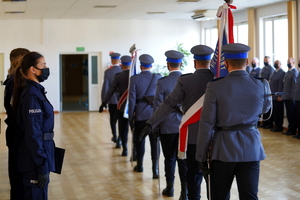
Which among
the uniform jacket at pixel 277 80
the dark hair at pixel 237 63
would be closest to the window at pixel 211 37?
the uniform jacket at pixel 277 80

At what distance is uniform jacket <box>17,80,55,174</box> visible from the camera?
10.8 feet

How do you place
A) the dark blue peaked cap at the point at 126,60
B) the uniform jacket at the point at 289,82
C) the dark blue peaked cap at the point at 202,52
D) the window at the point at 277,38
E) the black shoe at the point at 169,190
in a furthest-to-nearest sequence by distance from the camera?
1. the window at the point at 277,38
2. the uniform jacket at the point at 289,82
3. the dark blue peaked cap at the point at 126,60
4. the black shoe at the point at 169,190
5. the dark blue peaked cap at the point at 202,52

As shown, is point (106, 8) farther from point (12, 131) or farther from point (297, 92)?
point (12, 131)

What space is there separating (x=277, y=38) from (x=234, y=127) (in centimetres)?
1038

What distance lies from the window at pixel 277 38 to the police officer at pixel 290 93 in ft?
7.61

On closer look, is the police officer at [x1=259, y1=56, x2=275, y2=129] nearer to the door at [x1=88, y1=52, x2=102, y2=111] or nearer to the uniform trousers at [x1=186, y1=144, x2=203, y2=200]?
the door at [x1=88, y1=52, x2=102, y2=111]

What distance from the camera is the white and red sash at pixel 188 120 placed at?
4.07 meters

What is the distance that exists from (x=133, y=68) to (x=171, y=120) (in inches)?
88.5

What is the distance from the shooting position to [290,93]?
1060cm

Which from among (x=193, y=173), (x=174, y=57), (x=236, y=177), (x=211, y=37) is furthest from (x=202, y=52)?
(x=211, y=37)

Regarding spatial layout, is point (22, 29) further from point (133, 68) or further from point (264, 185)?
point (264, 185)

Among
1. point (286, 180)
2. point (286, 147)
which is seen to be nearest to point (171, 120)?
point (286, 180)

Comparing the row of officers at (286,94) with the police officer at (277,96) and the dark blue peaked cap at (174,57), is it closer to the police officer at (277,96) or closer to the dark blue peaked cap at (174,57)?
the police officer at (277,96)

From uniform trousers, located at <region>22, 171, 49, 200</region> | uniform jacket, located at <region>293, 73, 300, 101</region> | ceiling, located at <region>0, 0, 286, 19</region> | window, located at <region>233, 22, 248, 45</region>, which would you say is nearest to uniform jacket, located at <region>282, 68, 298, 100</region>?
uniform jacket, located at <region>293, 73, 300, 101</region>
